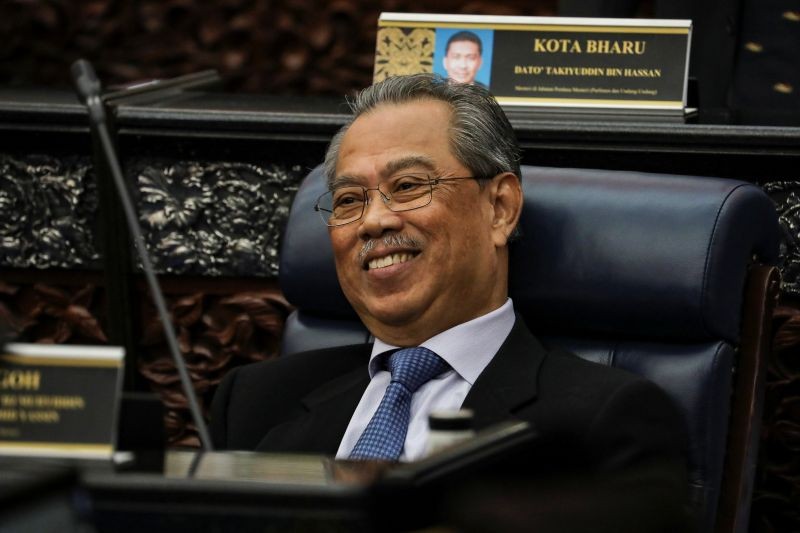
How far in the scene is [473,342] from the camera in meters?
2.01

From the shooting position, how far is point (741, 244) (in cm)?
194

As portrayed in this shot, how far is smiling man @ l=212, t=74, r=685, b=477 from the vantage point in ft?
6.40

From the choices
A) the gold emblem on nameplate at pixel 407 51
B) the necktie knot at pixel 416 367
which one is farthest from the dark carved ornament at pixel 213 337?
the necktie knot at pixel 416 367

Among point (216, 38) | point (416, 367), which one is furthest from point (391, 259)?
point (216, 38)

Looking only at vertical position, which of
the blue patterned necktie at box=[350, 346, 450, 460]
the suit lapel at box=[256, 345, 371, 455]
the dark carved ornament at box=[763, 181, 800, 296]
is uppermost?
the dark carved ornament at box=[763, 181, 800, 296]

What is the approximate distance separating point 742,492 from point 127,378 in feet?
4.16

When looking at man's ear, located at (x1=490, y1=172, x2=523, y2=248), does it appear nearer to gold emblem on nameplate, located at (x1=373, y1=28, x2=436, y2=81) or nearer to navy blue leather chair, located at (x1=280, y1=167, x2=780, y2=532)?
navy blue leather chair, located at (x1=280, y1=167, x2=780, y2=532)

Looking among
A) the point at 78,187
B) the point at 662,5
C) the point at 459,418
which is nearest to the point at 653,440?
the point at 459,418

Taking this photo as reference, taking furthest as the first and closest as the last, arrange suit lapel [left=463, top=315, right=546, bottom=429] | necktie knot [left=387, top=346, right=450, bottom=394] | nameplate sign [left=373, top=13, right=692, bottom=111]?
nameplate sign [left=373, top=13, right=692, bottom=111]
necktie knot [left=387, top=346, right=450, bottom=394]
suit lapel [left=463, top=315, right=546, bottom=429]

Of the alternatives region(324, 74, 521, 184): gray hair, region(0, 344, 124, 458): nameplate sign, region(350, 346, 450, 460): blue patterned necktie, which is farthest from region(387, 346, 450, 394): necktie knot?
region(0, 344, 124, 458): nameplate sign

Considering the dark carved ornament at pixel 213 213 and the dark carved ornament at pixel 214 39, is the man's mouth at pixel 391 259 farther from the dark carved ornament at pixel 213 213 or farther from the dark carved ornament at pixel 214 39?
the dark carved ornament at pixel 214 39

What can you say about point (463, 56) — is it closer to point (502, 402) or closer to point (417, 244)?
point (417, 244)

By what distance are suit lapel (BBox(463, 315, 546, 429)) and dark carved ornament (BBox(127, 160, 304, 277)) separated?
810mm

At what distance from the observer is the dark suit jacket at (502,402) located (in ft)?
5.63
